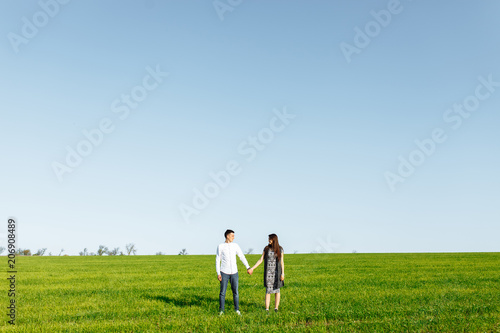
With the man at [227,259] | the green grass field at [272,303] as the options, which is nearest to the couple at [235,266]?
the man at [227,259]

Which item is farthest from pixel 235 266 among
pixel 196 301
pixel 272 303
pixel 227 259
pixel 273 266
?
pixel 196 301

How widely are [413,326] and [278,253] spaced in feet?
13.7

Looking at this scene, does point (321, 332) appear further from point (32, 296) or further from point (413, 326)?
point (32, 296)

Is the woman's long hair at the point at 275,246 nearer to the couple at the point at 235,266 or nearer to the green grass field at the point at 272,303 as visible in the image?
the couple at the point at 235,266

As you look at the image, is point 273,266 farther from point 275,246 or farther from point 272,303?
point 272,303

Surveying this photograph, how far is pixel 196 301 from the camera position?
17.1 meters

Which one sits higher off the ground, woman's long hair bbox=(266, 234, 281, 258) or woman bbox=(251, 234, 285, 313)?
woman's long hair bbox=(266, 234, 281, 258)

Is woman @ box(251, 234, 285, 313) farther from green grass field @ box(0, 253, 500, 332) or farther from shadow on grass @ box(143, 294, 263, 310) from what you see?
shadow on grass @ box(143, 294, 263, 310)

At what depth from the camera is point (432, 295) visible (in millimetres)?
17859

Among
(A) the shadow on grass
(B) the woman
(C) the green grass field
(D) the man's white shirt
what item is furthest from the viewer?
(A) the shadow on grass

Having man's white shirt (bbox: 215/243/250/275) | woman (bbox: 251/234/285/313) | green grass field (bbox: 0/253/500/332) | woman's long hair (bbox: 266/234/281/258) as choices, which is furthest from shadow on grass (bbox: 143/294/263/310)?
woman's long hair (bbox: 266/234/281/258)

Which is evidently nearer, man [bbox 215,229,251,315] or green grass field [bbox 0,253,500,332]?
green grass field [bbox 0,253,500,332]

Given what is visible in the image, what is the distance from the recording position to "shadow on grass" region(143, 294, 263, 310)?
15.7m

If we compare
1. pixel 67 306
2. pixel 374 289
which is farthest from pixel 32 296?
pixel 374 289
